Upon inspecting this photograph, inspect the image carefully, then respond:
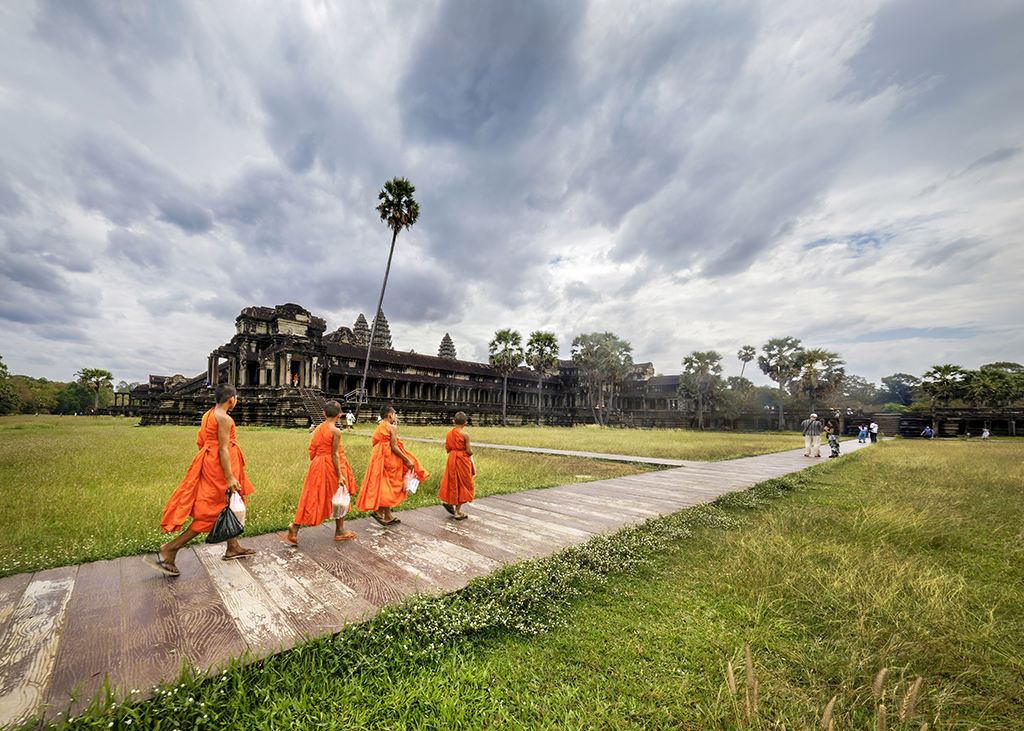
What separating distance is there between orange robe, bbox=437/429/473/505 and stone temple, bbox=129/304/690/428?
2753cm

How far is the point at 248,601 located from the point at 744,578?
4.12 metres

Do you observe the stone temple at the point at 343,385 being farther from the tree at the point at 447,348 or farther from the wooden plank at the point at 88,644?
the wooden plank at the point at 88,644

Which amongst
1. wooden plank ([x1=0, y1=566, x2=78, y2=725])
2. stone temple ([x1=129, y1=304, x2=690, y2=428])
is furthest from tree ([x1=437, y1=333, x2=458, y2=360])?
wooden plank ([x1=0, y1=566, x2=78, y2=725])

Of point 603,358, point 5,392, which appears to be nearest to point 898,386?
point 603,358

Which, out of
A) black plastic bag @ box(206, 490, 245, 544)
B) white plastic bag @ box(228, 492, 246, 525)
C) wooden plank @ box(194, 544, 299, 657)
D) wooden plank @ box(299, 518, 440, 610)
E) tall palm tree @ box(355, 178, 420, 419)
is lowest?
wooden plank @ box(299, 518, 440, 610)

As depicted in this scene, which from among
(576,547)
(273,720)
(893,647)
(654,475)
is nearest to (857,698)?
(893,647)

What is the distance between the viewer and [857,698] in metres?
2.12

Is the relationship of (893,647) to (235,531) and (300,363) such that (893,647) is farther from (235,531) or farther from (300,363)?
(300,363)

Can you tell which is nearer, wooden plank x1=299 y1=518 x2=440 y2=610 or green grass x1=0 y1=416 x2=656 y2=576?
wooden plank x1=299 y1=518 x2=440 y2=610

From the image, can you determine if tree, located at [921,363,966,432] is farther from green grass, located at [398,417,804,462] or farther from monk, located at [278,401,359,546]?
monk, located at [278,401,359,546]

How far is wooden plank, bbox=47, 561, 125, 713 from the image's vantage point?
6.23ft

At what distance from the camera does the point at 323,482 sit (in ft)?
14.7

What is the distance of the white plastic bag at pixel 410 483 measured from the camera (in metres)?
5.05

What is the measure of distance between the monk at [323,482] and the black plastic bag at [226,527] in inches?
28.5
